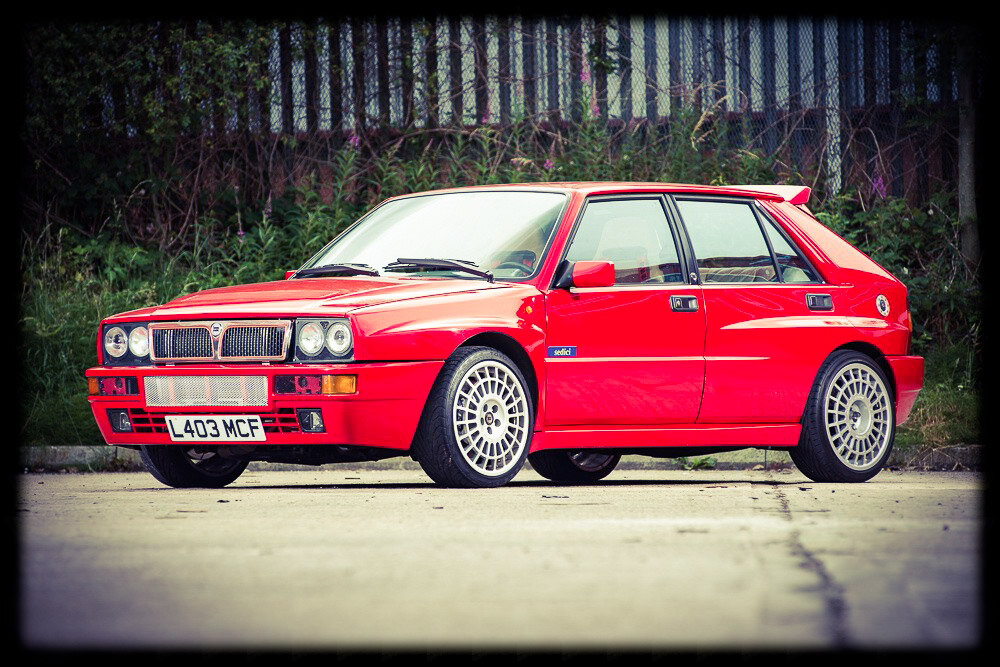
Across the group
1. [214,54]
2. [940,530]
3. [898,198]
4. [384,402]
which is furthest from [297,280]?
[898,198]

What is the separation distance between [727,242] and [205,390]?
3204 mm

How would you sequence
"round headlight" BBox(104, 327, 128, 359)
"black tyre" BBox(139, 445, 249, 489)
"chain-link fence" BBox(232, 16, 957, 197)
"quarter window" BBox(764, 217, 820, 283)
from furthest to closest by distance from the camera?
"chain-link fence" BBox(232, 16, 957, 197)
"quarter window" BBox(764, 217, 820, 283)
"black tyre" BBox(139, 445, 249, 489)
"round headlight" BBox(104, 327, 128, 359)

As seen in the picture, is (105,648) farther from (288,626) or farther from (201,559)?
(201,559)

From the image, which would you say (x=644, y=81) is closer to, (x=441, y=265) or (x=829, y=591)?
(x=441, y=265)

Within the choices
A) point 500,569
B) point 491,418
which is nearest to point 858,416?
point 491,418

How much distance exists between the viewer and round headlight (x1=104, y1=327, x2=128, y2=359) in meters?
8.09

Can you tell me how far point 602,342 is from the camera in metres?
8.24

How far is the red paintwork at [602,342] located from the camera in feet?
24.7

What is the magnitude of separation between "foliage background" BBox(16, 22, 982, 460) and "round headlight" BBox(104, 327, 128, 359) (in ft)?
20.3

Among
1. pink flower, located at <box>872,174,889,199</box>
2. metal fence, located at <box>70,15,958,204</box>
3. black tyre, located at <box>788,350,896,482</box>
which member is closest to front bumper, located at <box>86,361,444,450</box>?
black tyre, located at <box>788,350,896,482</box>

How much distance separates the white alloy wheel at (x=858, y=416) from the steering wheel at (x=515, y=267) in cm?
203

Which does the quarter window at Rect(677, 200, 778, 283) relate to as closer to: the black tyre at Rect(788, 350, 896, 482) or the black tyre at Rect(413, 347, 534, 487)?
the black tyre at Rect(788, 350, 896, 482)

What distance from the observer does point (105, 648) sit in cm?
404

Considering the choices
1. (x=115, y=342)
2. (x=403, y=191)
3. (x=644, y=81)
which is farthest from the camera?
(x=644, y=81)
